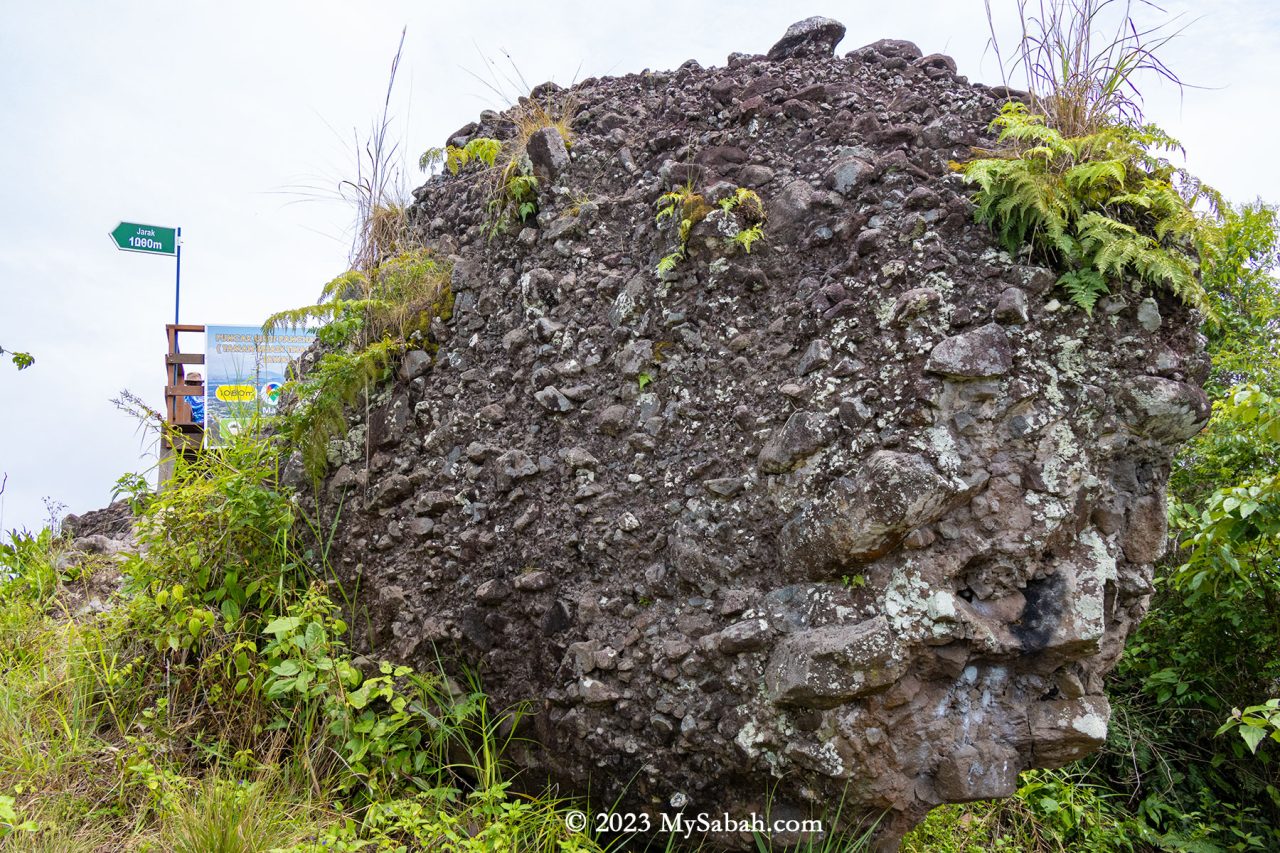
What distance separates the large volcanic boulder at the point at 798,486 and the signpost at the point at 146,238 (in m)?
5.73

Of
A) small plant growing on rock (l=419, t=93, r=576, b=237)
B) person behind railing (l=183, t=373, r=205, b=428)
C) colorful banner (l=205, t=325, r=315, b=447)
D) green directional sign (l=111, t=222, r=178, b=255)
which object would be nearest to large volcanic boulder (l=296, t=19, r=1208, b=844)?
small plant growing on rock (l=419, t=93, r=576, b=237)

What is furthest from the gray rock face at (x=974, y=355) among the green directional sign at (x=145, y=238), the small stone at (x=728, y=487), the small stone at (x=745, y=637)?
the green directional sign at (x=145, y=238)

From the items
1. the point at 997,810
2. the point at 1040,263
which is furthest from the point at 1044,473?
the point at 997,810

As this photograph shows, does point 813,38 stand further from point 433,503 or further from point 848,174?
point 433,503

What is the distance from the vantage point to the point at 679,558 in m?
3.18

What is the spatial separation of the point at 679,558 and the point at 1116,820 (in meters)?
3.31

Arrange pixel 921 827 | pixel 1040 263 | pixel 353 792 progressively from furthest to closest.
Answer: pixel 921 827 < pixel 353 792 < pixel 1040 263

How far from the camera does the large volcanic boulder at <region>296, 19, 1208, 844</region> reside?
112 inches

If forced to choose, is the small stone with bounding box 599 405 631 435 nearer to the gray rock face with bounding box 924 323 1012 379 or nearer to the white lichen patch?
the gray rock face with bounding box 924 323 1012 379

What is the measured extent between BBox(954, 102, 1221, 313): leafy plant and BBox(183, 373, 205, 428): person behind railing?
7.84 metres

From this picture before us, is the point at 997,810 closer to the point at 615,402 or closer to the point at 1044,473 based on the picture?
the point at 1044,473

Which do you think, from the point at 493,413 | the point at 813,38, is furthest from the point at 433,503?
the point at 813,38

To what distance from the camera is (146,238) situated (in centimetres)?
833

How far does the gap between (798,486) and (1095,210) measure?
59.5 inches
